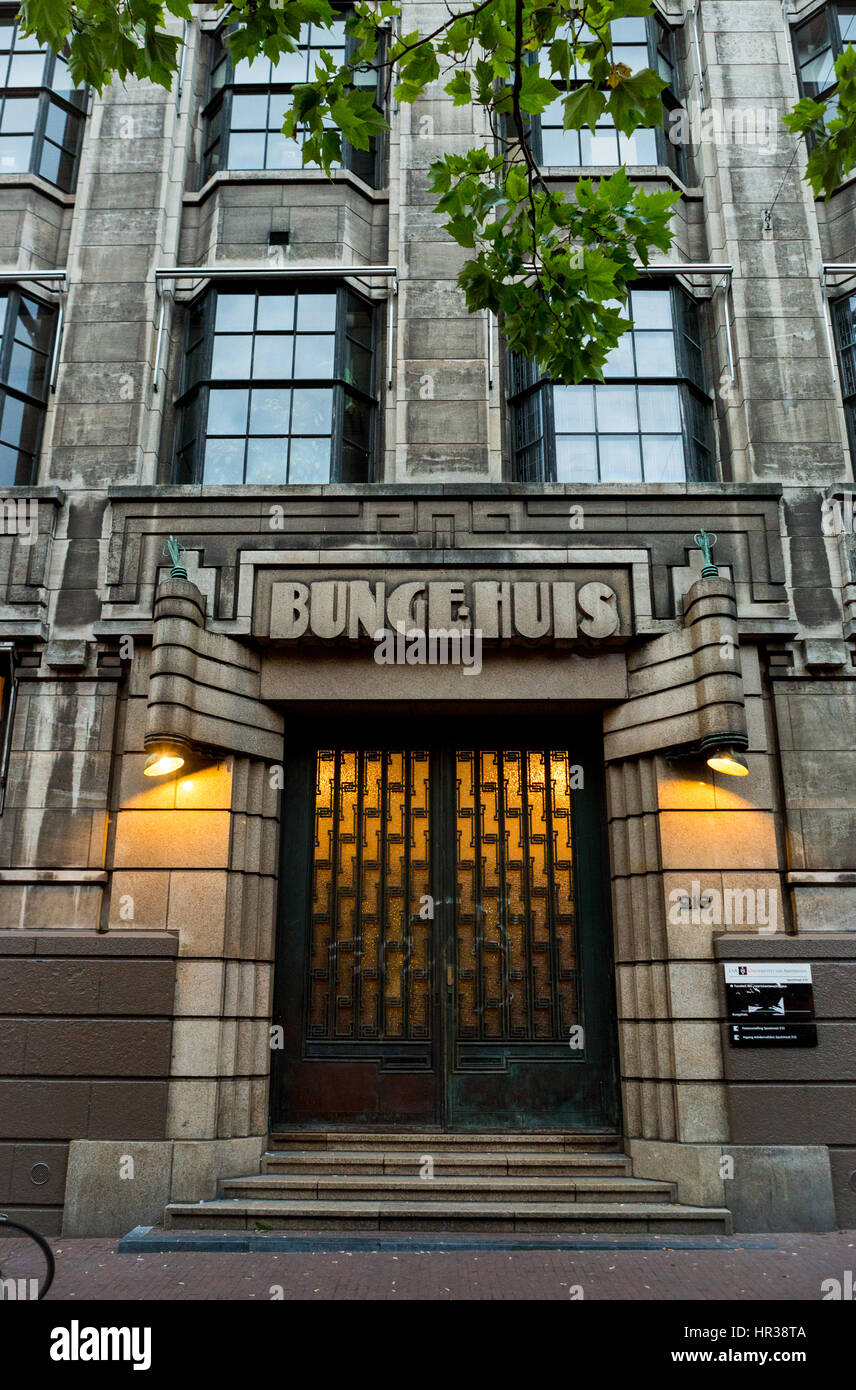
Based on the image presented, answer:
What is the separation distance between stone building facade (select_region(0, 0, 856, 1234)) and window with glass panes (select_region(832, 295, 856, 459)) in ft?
0.23

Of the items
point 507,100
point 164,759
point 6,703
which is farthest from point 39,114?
point 164,759

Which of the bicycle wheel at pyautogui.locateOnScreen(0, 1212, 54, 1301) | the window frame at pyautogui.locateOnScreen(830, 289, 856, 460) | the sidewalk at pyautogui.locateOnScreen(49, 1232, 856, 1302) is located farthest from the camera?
the window frame at pyautogui.locateOnScreen(830, 289, 856, 460)

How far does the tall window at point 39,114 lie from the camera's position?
46.1ft

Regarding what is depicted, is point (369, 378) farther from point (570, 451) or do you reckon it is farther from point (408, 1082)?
point (408, 1082)

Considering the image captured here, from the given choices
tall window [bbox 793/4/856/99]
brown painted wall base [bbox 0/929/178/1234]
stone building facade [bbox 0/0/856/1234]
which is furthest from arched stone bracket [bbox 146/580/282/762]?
tall window [bbox 793/4/856/99]

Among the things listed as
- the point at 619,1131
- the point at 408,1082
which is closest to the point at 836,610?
the point at 619,1131

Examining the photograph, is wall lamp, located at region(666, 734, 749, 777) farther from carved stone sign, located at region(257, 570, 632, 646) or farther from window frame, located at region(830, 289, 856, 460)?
window frame, located at region(830, 289, 856, 460)

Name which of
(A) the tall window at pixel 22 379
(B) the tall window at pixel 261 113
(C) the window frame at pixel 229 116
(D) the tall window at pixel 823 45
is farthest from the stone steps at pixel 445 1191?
(D) the tall window at pixel 823 45

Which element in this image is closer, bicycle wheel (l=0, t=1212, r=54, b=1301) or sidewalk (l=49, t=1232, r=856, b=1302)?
bicycle wheel (l=0, t=1212, r=54, b=1301)

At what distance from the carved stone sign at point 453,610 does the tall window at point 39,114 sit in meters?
7.94

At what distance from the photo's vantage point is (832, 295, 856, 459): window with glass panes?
12867 millimetres

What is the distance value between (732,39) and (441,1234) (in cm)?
1629

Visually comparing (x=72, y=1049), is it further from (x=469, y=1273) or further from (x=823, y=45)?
(x=823, y=45)

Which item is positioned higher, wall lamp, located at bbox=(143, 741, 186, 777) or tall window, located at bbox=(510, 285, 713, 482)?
tall window, located at bbox=(510, 285, 713, 482)
